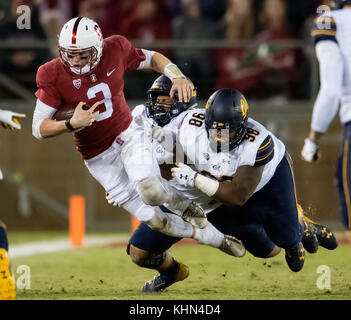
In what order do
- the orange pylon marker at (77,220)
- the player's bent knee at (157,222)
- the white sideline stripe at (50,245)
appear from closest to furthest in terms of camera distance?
the player's bent knee at (157,222) → the white sideline stripe at (50,245) → the orange pylon marker at (77,220)

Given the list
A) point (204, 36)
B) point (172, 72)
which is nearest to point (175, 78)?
point (172, 72)

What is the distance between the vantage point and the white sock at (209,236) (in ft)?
17.4

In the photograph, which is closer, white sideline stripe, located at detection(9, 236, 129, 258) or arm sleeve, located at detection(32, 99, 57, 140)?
arm sleeve, located at detection(32, 99, 57, 140)

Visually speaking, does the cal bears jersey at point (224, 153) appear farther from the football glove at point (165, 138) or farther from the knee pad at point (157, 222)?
the knee pad at point (157, 222)

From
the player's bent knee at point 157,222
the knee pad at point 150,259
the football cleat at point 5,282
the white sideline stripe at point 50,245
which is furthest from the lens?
the white sideline stripe at point 50,245

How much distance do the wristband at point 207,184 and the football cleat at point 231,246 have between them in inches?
19.2

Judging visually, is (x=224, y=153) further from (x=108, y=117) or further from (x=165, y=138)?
(x=108, y=117)

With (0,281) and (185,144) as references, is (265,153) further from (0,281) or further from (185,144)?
(0,281)

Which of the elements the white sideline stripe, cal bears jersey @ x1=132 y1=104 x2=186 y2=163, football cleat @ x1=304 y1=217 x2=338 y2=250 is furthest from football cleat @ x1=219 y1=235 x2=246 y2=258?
the white sideline stripe

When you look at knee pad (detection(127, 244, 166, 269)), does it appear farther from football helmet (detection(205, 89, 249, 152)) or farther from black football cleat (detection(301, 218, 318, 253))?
black football cleat (detection(301, 218, 318, 253))

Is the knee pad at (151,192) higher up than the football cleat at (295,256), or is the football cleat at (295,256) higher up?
the knee pad at (151,192)

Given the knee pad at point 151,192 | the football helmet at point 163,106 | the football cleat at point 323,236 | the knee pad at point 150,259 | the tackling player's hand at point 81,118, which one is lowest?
the football cleat at point 323,236

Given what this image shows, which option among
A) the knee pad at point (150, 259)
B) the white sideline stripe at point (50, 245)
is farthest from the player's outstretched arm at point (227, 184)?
the white sideline stripe at point (50, 245)

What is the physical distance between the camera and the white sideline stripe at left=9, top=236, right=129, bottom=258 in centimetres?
823
